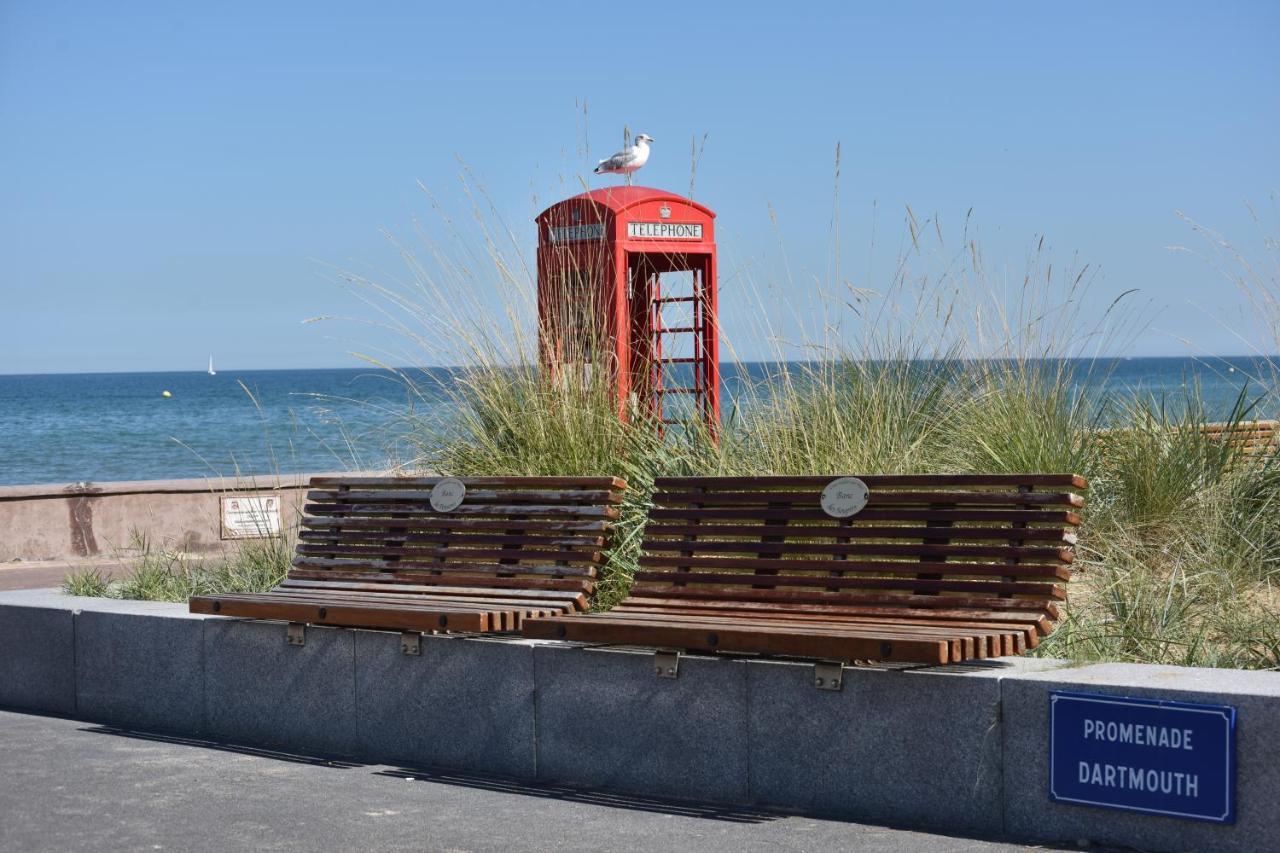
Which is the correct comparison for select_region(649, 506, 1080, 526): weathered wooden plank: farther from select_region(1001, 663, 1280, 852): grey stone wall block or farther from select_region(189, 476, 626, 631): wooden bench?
select_region(1001, 663, 1280, 852): grey stone wall block

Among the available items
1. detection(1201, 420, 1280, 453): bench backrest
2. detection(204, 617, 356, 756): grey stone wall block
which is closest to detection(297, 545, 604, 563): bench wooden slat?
detection(204, 617, 356, 756): grey stone wall block

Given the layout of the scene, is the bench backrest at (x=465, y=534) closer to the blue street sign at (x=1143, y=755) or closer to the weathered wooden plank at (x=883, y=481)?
the weathered wooden plank at (x=883, y=481)

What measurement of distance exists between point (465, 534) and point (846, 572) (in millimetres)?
1634

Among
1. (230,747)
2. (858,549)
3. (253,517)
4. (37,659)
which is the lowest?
(230,747)

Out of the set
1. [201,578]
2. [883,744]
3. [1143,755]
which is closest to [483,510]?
[883,744]

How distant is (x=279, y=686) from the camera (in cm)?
577

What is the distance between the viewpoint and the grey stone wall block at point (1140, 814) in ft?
12.5

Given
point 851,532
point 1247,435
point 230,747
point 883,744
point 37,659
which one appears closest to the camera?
point 883,744

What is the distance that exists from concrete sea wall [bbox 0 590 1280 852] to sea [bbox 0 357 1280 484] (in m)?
1.11

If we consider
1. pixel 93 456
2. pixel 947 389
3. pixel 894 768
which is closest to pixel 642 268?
pixel 947 389

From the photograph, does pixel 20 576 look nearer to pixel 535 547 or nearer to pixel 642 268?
pixel 642 268

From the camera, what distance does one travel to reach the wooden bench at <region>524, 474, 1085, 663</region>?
4.37 m

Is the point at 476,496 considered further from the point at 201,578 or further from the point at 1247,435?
the point at 1247,435

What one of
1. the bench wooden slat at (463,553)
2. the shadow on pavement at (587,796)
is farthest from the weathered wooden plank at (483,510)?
the shadow on pavement at (587,796)
